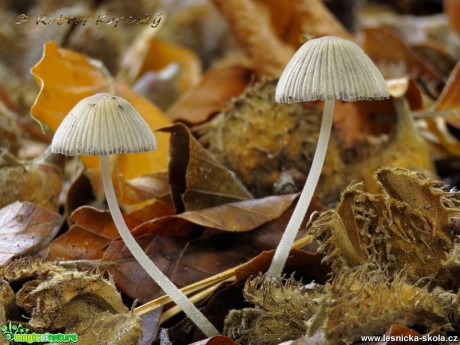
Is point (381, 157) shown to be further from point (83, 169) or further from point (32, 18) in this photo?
point (32, 18)

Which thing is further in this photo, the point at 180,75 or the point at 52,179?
the point at 180,75

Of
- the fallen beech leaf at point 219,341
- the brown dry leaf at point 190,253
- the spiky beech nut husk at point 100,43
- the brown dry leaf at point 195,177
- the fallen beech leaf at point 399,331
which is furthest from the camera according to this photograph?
the spiky beech nut husk at point 100,43

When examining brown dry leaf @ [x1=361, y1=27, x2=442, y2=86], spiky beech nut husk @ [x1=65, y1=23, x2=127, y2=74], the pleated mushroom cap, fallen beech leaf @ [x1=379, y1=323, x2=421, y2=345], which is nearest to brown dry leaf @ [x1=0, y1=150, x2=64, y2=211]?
the pleated mushroom cap

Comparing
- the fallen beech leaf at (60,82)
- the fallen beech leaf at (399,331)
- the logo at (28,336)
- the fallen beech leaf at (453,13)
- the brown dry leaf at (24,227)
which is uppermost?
the fallen beech leaf at (60,82)

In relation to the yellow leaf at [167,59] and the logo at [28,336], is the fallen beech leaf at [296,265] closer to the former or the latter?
the logo at [28,336]

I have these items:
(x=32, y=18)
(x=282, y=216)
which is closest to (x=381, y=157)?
(x=282, y=216)

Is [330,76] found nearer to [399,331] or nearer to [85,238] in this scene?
[399,331]

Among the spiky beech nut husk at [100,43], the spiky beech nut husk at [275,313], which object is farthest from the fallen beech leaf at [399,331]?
the spiky beech nut husk at [100,43]
